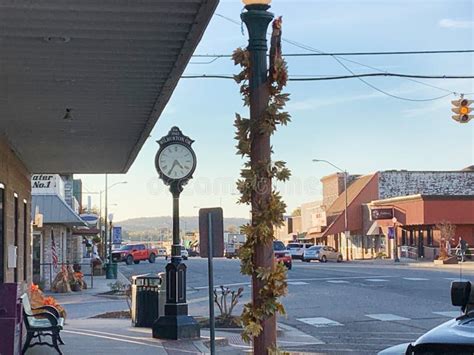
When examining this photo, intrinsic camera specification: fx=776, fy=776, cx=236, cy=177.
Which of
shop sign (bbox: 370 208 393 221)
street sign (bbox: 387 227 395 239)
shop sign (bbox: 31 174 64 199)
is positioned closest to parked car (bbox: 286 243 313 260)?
shop sign (bbox: 370 208 393 221)

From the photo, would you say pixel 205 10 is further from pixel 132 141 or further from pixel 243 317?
pixel 132 141

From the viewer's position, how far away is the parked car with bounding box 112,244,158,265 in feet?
218

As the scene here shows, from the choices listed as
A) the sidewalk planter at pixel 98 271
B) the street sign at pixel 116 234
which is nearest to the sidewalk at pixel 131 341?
the sidewalk planter at pixel 98 271

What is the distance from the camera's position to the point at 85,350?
42.6 ft

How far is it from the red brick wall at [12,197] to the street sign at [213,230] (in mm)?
6542

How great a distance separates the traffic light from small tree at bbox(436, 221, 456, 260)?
102 feet

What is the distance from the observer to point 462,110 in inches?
947

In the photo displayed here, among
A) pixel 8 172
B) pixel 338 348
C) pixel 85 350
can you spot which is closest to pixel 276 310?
pixel 85 350

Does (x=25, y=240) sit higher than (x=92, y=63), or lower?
lower

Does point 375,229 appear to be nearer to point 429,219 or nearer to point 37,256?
point 429,219

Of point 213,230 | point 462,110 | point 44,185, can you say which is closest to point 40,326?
point 213,230

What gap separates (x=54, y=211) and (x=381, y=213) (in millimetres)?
36782

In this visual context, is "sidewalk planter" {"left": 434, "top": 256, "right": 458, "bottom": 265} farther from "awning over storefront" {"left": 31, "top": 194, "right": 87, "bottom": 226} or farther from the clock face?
the clock face

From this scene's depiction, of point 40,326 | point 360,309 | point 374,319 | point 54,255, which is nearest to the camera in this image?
point 40,326
